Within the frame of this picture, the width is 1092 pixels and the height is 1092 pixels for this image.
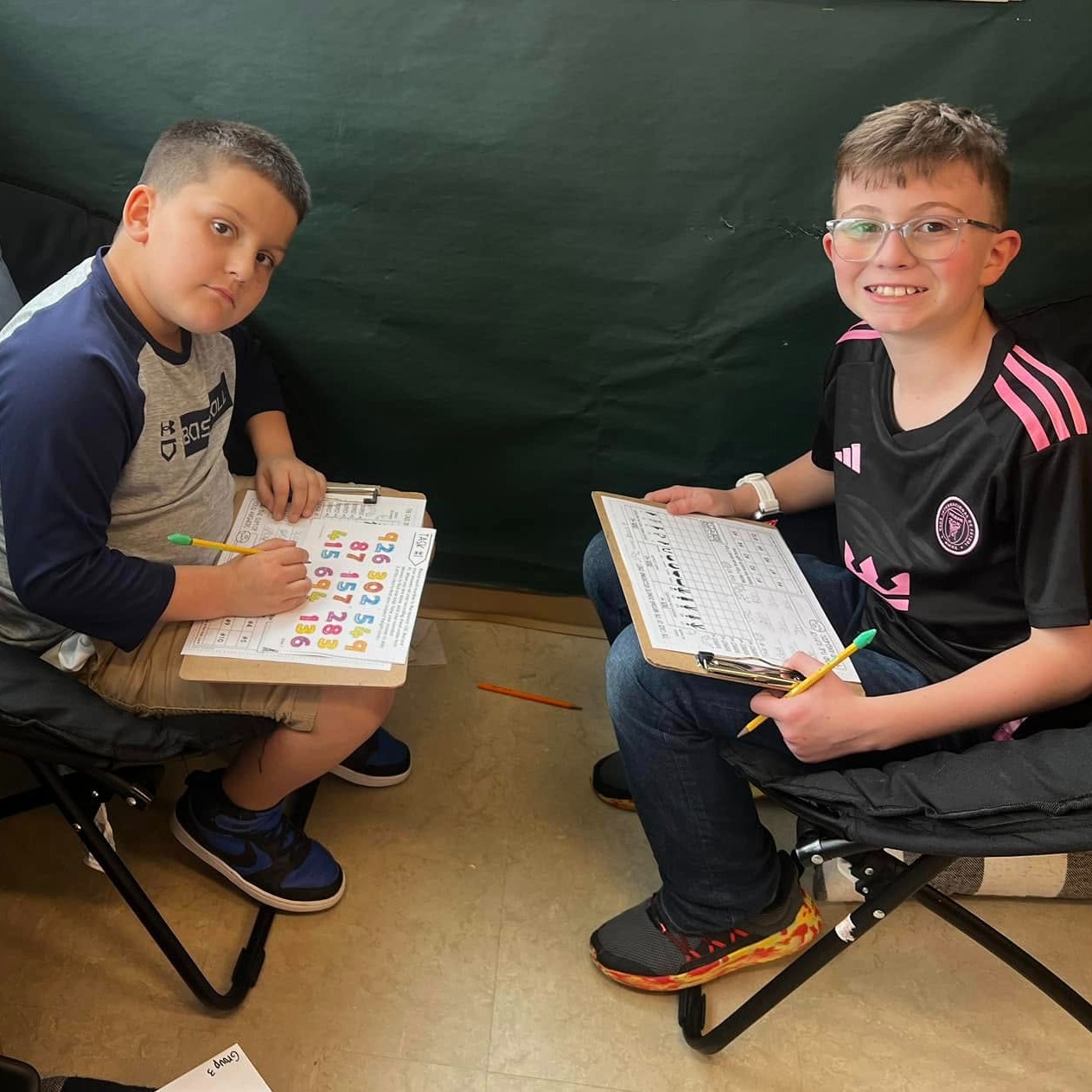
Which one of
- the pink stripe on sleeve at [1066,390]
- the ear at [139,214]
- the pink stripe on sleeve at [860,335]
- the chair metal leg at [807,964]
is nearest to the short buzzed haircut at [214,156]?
the ear at [139,214]

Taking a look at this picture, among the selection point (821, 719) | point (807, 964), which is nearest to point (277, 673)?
point (821, 719)

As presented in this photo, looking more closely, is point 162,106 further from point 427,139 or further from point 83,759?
point 83,759

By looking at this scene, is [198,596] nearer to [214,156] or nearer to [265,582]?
[265,582]

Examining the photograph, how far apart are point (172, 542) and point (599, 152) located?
780 mm

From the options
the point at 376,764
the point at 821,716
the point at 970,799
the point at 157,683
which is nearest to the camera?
the point at 970,799

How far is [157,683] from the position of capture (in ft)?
3.59

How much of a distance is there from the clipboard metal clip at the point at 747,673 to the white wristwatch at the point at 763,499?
414mm

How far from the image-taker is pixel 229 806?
1310 millimetres

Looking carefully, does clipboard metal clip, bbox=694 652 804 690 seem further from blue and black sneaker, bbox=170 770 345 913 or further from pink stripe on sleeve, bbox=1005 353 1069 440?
blue and black sneaker, bbox=170 770 345 913

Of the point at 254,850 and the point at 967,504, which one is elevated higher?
the point at 967,504

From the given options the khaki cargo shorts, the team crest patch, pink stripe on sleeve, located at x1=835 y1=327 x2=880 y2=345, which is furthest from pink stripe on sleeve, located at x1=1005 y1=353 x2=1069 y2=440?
the khaki cargo shorts

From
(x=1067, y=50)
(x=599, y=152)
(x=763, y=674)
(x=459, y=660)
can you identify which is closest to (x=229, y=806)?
(x=459, y=660)

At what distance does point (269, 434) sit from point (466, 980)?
80cm

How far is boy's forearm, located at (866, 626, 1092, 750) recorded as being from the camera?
3.17ft
